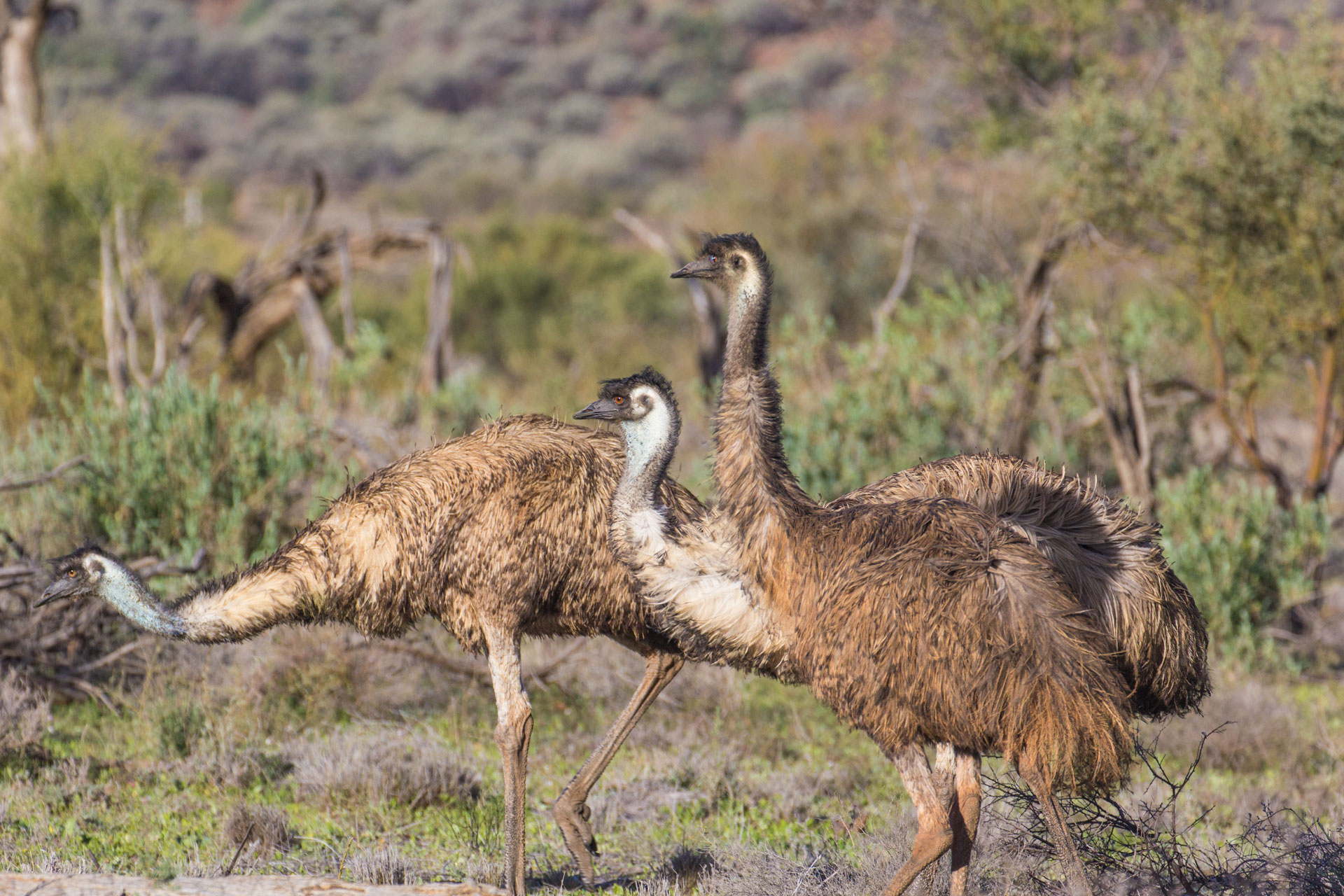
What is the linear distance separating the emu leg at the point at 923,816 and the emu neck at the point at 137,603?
99.1 inches

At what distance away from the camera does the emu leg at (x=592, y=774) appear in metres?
4.90

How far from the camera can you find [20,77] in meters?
12.6

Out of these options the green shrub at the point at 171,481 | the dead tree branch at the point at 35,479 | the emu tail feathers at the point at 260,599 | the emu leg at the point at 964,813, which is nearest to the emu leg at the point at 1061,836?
the emu leg at the point at 964,813

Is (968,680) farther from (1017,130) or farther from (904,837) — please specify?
(1017,130)

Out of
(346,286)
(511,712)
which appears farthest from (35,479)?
(346,286)

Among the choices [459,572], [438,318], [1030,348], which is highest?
[459,572]

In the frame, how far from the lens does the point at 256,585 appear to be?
4.64m

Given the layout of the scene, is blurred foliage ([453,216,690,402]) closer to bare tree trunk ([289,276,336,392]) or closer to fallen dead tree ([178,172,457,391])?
fallen dead tree ([178,172,457,391])

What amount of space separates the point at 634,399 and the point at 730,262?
532 millimetres

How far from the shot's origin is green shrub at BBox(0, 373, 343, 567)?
7.57 m

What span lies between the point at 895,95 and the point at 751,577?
33.5 feet

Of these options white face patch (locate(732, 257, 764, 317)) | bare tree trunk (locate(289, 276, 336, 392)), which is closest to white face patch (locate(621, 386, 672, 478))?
white face patch (locate(732, 257, 764, 317))

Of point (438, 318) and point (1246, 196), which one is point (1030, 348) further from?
point (438, 318)

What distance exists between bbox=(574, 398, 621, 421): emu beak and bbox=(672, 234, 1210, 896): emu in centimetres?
32
